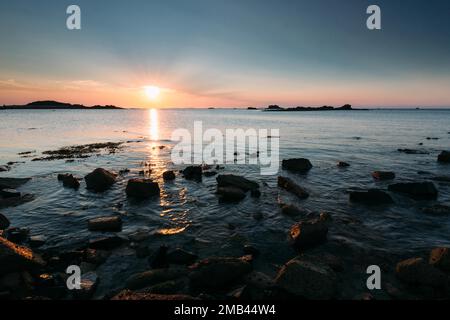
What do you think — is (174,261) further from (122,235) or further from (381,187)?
(381,187)

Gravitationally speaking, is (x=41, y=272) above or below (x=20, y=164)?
below

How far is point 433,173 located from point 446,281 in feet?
72.6

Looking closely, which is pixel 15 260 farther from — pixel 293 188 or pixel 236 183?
pixel 293 188

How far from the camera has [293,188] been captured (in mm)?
21359

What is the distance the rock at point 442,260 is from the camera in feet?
35.0

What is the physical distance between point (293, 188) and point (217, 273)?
1277cm

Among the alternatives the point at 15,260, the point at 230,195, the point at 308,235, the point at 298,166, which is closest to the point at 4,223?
the point at 15,260

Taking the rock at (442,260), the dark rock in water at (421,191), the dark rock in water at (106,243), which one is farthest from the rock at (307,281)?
the dark rock in water at (421,191)

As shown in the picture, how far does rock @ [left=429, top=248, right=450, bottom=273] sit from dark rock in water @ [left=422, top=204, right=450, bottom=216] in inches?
284

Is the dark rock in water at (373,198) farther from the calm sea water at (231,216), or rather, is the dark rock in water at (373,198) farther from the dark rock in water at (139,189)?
the dark rock in water at (139,189)
